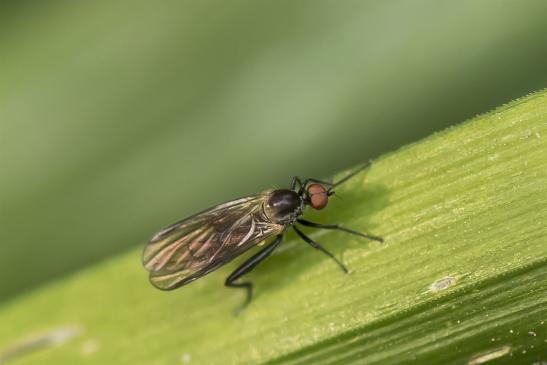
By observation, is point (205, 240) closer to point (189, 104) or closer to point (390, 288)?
point (189, 104)

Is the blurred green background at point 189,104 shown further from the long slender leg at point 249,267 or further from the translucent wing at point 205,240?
the long slender leg at point 249,267

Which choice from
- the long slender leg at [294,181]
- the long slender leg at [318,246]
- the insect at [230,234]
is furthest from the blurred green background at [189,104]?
the long slender leg at [318,246]

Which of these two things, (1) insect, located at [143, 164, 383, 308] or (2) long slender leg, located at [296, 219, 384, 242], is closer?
(2) long slender leg, located at [296, 219, 384, 242]

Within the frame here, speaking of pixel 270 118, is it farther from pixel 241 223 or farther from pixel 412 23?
pixel 412 23

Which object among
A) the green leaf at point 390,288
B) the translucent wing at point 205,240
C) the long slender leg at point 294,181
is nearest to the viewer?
the green leaf at point 390,288

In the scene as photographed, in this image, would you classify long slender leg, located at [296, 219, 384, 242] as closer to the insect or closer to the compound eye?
the insect

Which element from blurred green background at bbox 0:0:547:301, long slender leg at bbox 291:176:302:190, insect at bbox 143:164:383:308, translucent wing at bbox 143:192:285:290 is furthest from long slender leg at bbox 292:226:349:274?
blurred green background at bbox 0:0:547:301

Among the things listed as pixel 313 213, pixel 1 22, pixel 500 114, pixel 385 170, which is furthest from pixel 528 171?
pixel 1 22

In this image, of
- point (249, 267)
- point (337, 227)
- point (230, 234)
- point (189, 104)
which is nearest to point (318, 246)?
point (337, 227)

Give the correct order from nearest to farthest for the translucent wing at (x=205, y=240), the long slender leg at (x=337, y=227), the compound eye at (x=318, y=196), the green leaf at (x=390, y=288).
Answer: the green leaf at (x=390, y=288) < the long slender leg at (x=337, y=227) < the compound eye at (x=318, y=196) < the translucent wing at (x=205, y=240)
